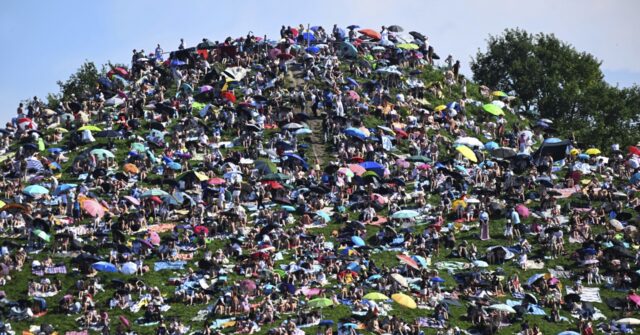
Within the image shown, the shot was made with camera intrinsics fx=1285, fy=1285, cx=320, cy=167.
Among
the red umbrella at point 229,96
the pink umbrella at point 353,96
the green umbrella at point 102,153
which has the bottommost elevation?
the green umbrella at point 102,153

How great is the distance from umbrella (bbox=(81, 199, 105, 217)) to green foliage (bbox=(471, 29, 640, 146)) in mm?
48011

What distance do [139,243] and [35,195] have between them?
872 centimetres

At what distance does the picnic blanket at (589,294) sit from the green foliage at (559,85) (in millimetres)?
43499

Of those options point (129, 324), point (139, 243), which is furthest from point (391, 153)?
point (129, 324)

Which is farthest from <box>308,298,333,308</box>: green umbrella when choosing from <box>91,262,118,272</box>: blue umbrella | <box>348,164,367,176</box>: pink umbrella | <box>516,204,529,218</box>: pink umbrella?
<box>348,164,367,176</box>: pink umbrella

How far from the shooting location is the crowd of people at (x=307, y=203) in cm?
5572

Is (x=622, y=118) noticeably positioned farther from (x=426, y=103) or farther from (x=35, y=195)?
(x=35, y=195)

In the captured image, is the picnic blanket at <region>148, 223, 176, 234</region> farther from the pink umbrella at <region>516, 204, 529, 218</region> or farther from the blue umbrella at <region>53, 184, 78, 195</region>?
the pink umbrella at <region>516, 204, 529, 218</region>

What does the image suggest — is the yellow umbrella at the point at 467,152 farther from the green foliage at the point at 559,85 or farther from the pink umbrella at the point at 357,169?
the green foliage at the point at 559,85

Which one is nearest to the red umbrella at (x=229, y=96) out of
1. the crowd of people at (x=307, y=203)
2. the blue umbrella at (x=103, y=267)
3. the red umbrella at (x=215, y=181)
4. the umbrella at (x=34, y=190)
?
the crowd of people at (x=307, y=203)

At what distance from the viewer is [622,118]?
347 ft

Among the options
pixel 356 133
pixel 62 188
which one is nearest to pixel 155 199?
pixel 62 188

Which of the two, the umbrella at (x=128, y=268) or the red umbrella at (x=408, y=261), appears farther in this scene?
the red umbrella at (x=408, y=261)

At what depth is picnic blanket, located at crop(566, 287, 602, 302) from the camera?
5819cm
